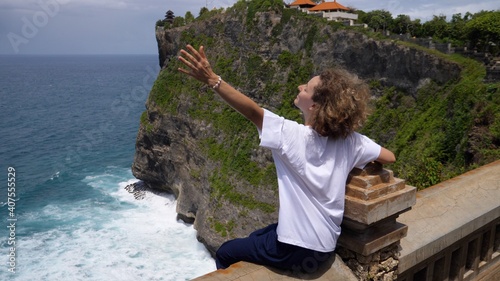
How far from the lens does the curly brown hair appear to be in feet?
11.4

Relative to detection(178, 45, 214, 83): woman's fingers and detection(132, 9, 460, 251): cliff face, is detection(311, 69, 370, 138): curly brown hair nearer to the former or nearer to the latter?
detection(178, 45, 214, 83): woman's fingers

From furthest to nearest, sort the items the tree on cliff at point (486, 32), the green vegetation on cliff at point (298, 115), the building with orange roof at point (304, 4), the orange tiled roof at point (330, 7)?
the building with orange roof at point (304, 4) < the orange tiled roof at point (330, 7) < the tree on cliff at point (486, 32) < the green vegetation on cliff at point (298, 115)

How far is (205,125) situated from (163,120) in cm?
725

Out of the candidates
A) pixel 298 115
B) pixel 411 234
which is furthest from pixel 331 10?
pixel 411 234

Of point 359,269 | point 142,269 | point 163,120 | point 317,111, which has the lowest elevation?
point 142,269

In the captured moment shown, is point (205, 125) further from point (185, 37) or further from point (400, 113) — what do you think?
point (400, 113)

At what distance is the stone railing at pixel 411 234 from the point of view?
375 cm

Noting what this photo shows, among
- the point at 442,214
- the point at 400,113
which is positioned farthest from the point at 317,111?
the point at 400,113

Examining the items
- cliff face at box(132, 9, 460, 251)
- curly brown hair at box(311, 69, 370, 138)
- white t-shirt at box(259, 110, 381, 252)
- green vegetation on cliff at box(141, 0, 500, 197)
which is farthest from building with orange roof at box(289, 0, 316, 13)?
white t-shirt at box(259, 110, 381, 252)

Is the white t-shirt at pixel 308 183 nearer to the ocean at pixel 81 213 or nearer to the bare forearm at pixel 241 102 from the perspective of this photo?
the bare forearm at pixel 241 102

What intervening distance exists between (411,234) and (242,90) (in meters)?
34.7

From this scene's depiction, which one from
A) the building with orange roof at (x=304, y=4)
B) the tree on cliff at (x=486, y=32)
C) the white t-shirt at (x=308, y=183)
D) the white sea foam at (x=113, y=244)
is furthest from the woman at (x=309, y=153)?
the building with orange roof at (x=304, y=4)

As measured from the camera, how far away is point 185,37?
45000mm

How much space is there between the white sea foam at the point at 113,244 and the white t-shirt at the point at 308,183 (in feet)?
95.0
